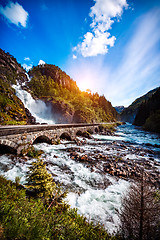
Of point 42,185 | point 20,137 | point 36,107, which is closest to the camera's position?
point 42,185

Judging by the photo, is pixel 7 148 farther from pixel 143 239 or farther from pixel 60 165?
pixel 143 239

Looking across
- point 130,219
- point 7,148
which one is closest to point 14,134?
point 7,148

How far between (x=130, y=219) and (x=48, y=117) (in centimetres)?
4567

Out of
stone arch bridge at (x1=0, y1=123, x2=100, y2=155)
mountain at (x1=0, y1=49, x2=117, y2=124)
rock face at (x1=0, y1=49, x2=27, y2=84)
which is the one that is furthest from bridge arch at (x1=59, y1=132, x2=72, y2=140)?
rock face at (x1=0, y1=49, x2=27, y2=84)

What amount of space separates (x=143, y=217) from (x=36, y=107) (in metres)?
46.7

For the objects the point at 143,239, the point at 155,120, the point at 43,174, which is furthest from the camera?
the point at 155,120

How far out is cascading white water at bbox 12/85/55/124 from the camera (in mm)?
38062

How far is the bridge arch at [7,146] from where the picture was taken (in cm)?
708

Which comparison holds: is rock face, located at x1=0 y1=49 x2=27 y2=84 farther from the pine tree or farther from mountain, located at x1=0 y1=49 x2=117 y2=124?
the pine tree

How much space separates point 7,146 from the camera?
24.8 ft

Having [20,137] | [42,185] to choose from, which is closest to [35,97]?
[20,137]

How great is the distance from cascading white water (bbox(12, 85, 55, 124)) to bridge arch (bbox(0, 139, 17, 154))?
99.7ft

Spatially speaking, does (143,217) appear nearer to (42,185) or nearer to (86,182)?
(42,185)

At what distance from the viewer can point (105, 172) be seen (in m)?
7.57
